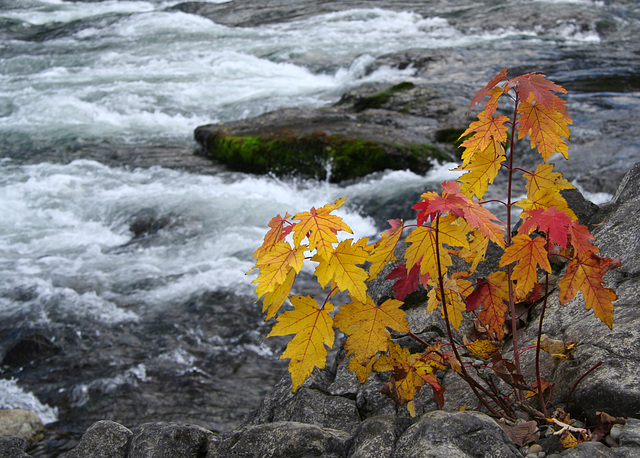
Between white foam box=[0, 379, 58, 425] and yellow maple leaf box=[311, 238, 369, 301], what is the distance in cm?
297

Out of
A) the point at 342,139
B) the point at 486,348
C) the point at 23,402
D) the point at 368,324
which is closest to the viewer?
the point at 368,324

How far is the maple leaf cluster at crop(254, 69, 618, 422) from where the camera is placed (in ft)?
3.95

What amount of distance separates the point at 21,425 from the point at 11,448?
153 centimetres

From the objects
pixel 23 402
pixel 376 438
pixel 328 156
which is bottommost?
pixel 23 402

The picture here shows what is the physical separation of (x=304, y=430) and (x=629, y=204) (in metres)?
1.65

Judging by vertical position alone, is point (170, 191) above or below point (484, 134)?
below

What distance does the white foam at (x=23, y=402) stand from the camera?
3.34m

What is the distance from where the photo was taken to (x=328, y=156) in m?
6.57

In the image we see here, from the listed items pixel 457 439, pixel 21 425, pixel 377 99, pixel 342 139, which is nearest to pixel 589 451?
pixel 457 439

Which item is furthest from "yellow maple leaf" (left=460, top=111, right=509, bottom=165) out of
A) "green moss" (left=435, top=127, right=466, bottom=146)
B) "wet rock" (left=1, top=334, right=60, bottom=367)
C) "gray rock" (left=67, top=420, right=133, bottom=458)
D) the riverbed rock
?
"green moss" (left=435, top=127, right=466, bottom=146)

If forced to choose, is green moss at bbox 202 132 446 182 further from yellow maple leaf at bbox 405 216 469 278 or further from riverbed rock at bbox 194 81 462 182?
yellow maple leaf at bbox 405 216 469 278

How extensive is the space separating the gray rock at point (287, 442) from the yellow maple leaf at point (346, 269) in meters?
0.54

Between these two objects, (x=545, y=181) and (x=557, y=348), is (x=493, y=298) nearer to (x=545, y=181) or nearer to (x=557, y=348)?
(x=557, y=348)

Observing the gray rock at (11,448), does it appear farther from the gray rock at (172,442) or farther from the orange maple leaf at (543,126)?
the orange maple leaf at (543,126)
